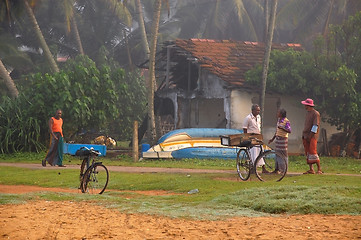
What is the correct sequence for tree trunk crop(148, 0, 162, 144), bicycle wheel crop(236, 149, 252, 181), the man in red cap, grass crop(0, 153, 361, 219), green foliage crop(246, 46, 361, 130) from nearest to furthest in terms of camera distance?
grass crop(0, 153, 361, 219), bicycle wheel crop(236, 149, 252, 181), the man in red cap, green foliage crop(246, 46, 361, 130), tree trunk crop(148, 0, 162, 144)

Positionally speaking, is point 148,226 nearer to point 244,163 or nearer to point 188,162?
point 244,163

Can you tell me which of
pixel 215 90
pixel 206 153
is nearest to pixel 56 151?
pixel 206 153

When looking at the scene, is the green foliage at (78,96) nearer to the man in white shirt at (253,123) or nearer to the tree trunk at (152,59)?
the tree trunk at (152,59)

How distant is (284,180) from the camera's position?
1491cm

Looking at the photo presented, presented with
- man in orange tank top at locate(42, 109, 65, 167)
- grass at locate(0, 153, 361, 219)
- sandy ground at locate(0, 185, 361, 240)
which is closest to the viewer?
sandy ground at locate(0, 185, 361, 240)

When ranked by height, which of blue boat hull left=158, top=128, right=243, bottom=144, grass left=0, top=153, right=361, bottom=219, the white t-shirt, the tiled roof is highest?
the tiled roof

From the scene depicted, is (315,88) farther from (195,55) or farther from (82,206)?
(82,206)

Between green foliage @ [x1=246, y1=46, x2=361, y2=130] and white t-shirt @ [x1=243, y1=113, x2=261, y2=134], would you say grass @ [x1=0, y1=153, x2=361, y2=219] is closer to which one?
white t-shirt @ [x1=243, y1=113, x2=261, y2=134]

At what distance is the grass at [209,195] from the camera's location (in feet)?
34.1

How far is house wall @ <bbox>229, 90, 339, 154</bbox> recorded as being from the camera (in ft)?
93.0

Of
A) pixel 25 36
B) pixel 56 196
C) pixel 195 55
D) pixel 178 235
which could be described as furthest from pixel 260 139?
pixel 25 36

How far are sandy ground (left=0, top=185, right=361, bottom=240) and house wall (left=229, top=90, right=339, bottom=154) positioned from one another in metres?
18.4

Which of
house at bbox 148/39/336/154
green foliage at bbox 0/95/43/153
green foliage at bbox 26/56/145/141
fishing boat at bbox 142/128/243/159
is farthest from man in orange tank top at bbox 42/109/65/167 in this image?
house at bbox 148/39/336/154

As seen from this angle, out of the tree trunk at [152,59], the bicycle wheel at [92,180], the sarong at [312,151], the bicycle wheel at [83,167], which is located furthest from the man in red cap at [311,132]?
the tree trunk at [152,59]
